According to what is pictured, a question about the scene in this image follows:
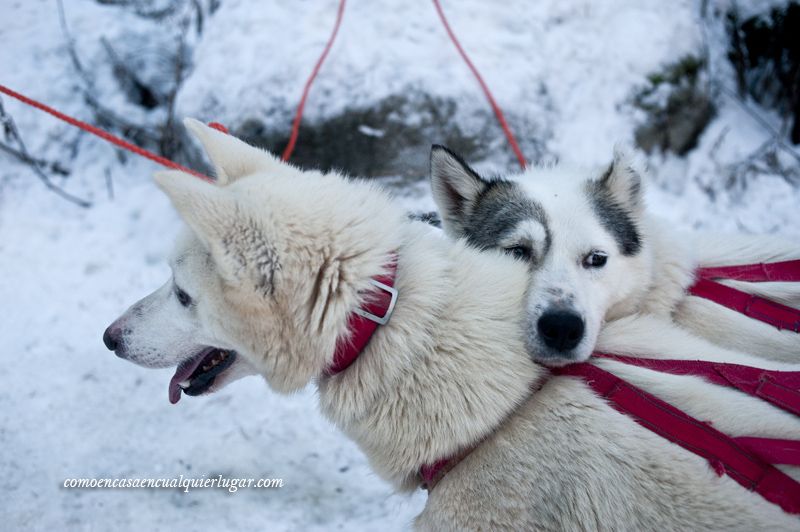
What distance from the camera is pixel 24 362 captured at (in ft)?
12.7

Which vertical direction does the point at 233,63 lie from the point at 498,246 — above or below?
below

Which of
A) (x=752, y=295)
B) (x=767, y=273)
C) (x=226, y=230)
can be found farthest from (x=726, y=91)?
(x=226, y=230)

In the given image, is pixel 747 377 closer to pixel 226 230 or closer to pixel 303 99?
pixel 226 230

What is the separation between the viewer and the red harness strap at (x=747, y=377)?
5.97ft

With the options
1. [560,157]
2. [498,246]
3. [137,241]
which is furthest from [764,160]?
[137,241]

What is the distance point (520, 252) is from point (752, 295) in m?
1.18

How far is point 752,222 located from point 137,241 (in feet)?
18.4

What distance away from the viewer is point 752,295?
8.71 feet

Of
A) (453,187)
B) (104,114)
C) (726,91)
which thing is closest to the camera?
(453,187)

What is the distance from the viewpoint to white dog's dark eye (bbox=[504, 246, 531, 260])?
2.49 m

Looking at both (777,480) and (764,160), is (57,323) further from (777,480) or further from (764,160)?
(764,160)

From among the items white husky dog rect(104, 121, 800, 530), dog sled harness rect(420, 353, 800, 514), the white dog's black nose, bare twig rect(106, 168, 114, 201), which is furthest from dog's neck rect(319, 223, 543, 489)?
bare twig rect(106, 168, 114, 201)

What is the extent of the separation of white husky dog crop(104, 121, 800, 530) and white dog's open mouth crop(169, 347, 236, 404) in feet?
0.03

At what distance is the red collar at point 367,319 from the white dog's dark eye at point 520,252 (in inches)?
33.4
